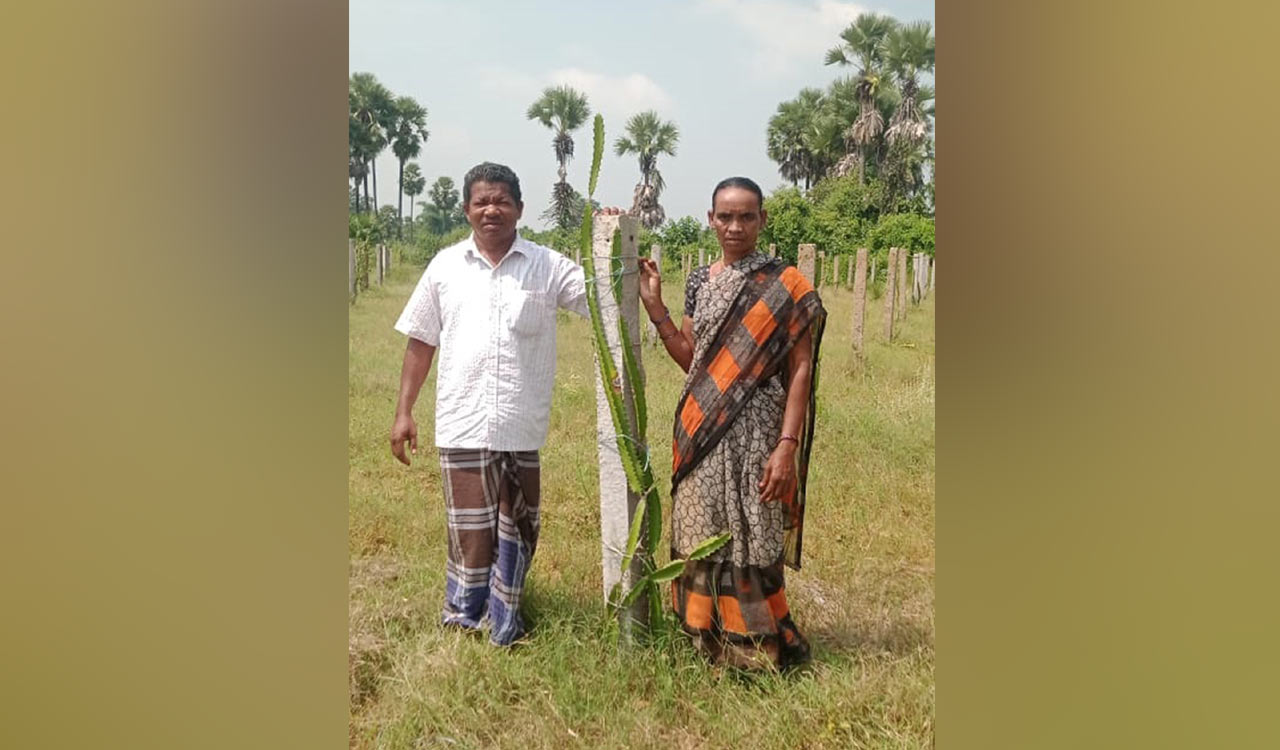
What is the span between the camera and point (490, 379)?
248 cm

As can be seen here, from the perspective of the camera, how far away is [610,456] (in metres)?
2.50

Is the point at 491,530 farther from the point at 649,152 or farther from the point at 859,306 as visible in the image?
the point at 859,306

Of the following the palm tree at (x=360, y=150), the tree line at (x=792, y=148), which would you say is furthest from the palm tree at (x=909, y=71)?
the palm tree at (x=360, y=150)

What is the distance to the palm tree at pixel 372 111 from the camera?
317cm

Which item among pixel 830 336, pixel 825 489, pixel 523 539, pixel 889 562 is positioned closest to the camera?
pixel 523 539

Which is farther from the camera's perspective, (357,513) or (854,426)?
(854,426)

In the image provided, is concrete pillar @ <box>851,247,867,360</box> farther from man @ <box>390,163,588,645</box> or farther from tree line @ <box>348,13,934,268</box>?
man @ <box>390,163,588,645</box>

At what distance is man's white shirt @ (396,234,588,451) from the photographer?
8.16ft

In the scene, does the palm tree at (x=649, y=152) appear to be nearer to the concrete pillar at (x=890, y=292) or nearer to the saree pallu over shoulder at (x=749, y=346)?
the saree pallu over shoulder at (x=749, y=346)

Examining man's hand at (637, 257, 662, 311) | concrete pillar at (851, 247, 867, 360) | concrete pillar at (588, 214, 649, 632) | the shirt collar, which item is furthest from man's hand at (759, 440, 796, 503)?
concrete pillar at (851, 247, 867, 360)

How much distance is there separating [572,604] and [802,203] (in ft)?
7.40

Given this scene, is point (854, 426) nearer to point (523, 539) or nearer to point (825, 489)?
point (825, 489)

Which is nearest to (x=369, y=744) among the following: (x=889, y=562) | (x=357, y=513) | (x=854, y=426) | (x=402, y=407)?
(x=402, y=407)

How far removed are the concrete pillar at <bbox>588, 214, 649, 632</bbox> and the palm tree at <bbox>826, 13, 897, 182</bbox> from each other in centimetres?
123
